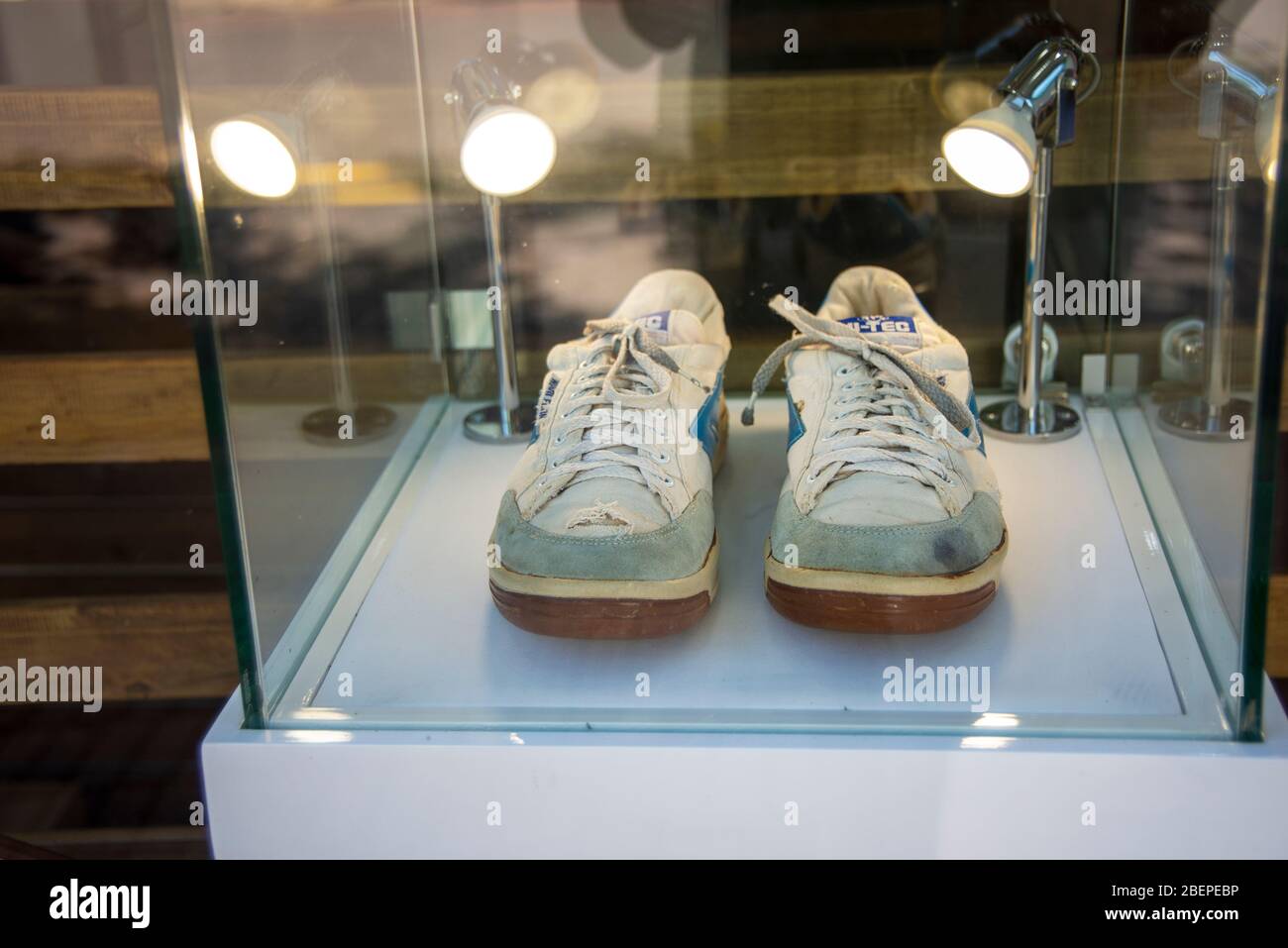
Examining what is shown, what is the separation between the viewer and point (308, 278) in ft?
2.61

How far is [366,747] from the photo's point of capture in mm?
627

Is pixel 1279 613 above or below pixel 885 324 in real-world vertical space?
below

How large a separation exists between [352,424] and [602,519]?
0.27m

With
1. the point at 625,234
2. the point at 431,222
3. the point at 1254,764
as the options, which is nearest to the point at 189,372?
the point at 431,222

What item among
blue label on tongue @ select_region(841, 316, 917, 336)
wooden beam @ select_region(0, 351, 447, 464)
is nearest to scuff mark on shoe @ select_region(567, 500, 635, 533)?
blue label on tongue @ select_region(841, 316, 917, 336)

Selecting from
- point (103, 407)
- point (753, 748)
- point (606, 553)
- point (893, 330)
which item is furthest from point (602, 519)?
point (103, 407)

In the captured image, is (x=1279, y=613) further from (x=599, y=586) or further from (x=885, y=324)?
(x=599, y=586)

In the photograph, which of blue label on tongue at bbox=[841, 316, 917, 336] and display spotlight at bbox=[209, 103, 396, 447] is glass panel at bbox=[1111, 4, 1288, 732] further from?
display spotlight at bbox=[209, 103, 396, 447]

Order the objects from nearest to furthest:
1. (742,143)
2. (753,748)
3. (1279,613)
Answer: (753,748)
(742,143)
(1279,613)

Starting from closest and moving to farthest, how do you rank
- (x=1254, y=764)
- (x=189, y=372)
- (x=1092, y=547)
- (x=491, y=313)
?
(x=1254, y=764) < (x=1092, y=547) < (x=491, y=313) < (x=189, y=372)

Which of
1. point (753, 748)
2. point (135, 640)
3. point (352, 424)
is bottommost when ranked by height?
point (135, 640)

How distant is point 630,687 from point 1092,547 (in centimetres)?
29
